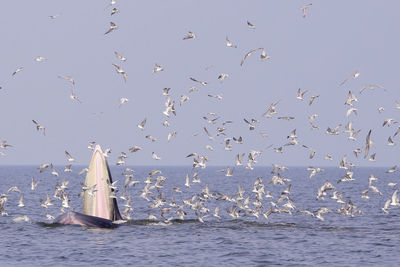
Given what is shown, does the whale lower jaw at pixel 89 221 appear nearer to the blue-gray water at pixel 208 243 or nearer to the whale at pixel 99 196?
the whale at pixel 99 196

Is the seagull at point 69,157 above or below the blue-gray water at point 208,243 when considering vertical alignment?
above

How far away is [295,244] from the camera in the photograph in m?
40.7

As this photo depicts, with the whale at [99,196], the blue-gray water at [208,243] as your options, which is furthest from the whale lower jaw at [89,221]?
the blue-gray water at [208,243]

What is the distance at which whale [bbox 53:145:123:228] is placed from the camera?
142 feet

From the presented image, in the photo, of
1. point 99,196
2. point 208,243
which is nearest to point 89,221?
point 99,196

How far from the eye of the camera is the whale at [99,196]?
43375 millimetres

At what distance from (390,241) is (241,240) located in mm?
7114

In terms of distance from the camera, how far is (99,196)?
4353cm

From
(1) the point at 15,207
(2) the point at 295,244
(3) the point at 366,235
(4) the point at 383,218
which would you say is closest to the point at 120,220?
(2) the point at 295,244

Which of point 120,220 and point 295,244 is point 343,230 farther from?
point 120,220

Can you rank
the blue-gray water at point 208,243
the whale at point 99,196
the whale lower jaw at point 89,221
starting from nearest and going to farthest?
the blue-gray water at point 208,243 < the whale at point 99,196 < the whale lower jaw at point 89,221

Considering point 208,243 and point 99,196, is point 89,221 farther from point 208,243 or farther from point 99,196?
point 208,243

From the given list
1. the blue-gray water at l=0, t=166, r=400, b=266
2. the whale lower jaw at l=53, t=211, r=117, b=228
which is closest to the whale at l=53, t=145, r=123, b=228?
the whale lower jaw at l=53, t=211, r=117, b=228

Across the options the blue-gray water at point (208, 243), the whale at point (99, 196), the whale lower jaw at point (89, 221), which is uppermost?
the whale at point (99, 196)
